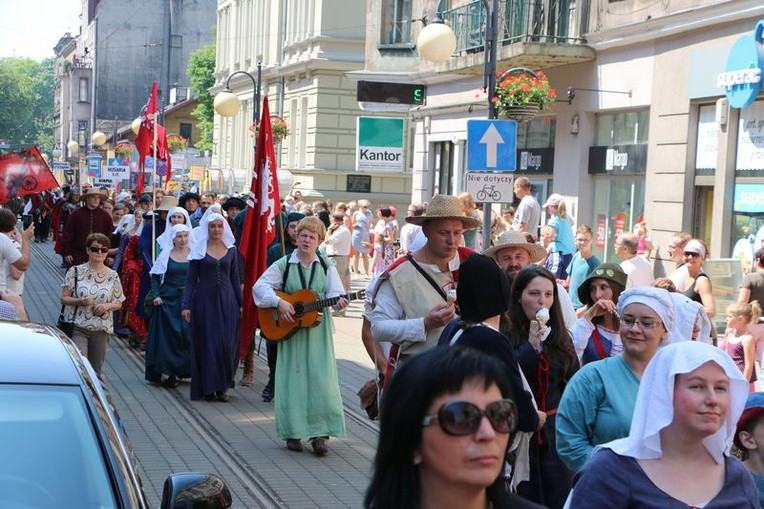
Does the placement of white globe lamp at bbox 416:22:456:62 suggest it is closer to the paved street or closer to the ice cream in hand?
the paved street

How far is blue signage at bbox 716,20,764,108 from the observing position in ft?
53.8

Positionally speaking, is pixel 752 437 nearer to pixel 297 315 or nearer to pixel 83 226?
pixel 297 315

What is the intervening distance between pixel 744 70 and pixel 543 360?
11320mm

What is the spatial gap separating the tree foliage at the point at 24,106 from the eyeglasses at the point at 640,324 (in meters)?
150

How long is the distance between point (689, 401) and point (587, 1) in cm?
1986

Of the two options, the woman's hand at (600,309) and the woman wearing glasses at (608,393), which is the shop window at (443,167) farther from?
the woman wearing glasses at (608,393)

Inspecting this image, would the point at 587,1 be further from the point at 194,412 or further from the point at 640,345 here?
the point at 640,345

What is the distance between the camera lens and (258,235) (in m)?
14.1

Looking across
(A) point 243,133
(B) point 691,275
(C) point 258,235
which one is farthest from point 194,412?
(A) point 243,133

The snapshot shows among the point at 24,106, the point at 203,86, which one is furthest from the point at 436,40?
the point at 24,106

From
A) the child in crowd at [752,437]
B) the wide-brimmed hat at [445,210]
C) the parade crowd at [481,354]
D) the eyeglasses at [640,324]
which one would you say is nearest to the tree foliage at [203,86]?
the parade crowd at [481,354]

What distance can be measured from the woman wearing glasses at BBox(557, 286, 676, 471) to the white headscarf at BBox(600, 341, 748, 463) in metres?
1.34

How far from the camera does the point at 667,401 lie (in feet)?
13.0

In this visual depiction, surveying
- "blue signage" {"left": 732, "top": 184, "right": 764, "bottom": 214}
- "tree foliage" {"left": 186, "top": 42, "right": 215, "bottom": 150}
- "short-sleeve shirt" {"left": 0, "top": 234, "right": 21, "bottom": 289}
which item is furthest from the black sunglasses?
"tree foliage" {"left": 186, "top": 42, "right": 215, "bottom": 150}
